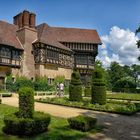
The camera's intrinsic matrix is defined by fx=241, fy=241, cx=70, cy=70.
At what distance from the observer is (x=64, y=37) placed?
4669 centimetres

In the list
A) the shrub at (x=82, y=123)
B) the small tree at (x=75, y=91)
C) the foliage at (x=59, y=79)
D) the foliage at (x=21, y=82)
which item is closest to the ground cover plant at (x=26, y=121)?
the shrub at (x=82, y=123)

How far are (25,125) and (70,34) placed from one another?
39.9 metres

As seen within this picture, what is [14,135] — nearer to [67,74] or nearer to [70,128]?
[70,128]

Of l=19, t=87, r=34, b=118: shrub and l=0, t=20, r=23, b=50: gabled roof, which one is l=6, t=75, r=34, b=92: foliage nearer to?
l=0, t=20, r=23, b=50: gabled roof

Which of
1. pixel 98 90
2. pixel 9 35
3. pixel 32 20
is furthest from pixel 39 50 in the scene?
pixel 98 90

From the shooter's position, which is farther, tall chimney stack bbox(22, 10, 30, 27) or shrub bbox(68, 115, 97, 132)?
tall chimney stack bbox(22, 10, 30, 27)

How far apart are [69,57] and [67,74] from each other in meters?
3.21

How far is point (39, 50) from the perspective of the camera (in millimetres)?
37688

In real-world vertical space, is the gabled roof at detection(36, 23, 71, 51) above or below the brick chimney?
below

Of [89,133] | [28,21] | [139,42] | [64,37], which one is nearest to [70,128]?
[89,133]

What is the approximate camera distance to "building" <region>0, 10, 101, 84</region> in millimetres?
35438

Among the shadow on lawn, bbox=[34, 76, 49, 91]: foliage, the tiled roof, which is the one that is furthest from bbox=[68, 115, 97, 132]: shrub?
the tiled roof

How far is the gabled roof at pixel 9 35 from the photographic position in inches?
1374

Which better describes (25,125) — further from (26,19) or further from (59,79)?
(26,19)
